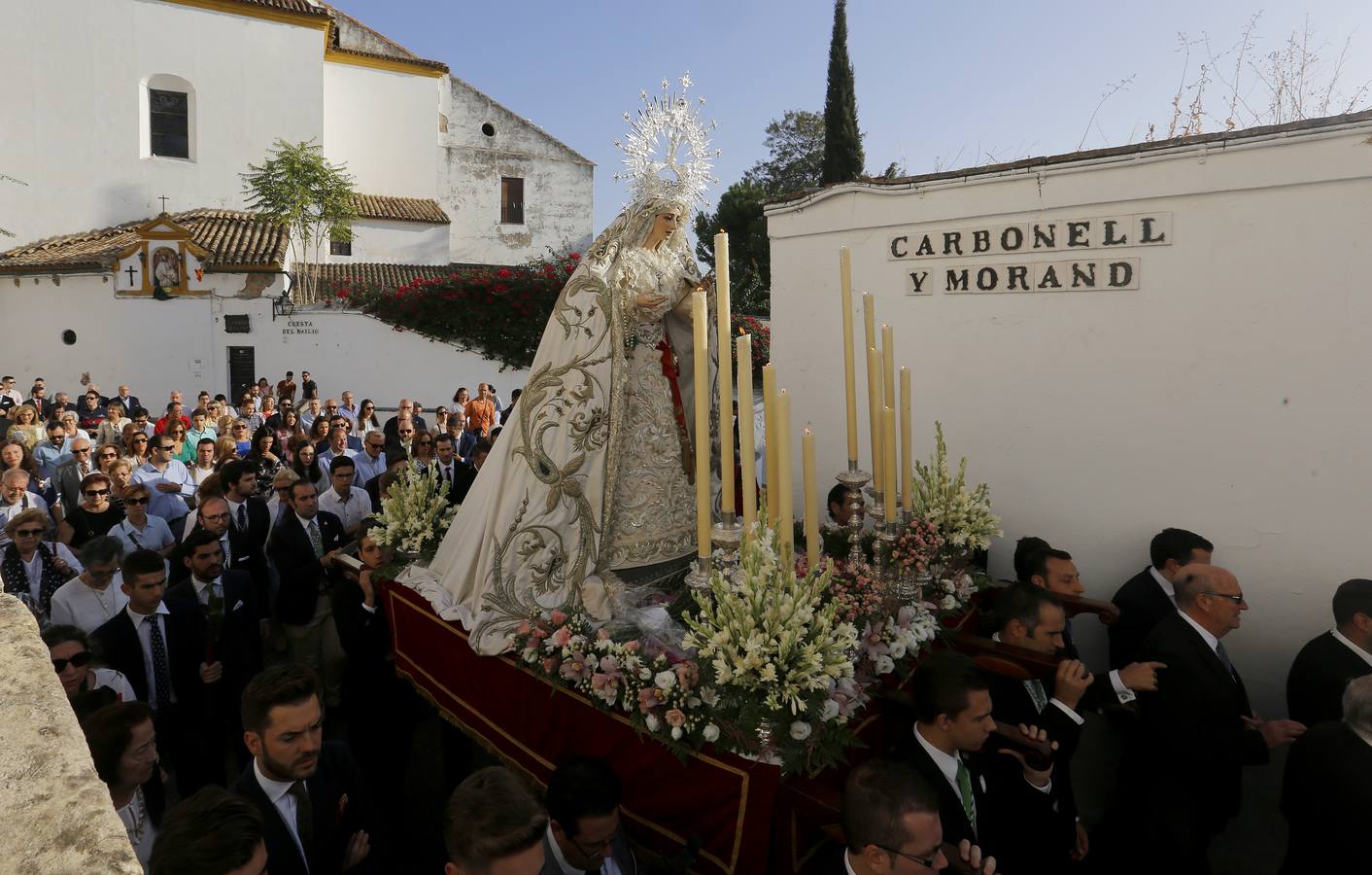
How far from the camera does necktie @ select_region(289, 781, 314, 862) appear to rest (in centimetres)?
250

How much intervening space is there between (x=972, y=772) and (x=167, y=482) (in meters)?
5.79

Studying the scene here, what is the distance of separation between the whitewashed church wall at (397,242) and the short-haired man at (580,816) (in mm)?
23215

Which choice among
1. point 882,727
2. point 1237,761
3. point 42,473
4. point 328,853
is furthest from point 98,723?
point 42,473

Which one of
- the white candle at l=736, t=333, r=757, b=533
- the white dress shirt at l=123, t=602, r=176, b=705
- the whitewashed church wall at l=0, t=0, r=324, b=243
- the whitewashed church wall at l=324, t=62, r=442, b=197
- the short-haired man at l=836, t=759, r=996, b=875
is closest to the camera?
the short-haired man at l=836, t=759, r=996, b=875

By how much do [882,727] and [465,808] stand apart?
61.2 inches

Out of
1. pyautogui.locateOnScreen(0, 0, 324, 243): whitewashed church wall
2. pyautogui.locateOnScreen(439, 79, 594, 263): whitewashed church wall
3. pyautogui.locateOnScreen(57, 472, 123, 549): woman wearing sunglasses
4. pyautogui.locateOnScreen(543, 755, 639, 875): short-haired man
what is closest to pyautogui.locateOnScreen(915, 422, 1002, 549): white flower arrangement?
pyautogui.locateOnScreen(543, 755, 639, 875): short-haired man

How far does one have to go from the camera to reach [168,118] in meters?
20.4

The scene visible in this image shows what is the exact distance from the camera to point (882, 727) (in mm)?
3010

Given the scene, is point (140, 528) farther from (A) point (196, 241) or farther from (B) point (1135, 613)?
(A) point (196, 241)

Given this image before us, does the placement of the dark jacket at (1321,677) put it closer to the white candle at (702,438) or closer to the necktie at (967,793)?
the necktie at (967,793)

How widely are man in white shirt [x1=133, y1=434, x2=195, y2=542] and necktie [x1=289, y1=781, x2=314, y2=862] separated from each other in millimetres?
3745

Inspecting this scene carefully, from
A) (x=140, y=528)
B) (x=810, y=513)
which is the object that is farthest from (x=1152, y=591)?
(x=140, y=528)

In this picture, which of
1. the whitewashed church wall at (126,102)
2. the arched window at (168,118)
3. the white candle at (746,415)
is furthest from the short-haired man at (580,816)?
the arched window at (168,118)

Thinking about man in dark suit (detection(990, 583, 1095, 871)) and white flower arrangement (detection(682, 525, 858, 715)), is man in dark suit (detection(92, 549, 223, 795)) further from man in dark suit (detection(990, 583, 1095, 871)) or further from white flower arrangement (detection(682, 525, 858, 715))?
man in dark suit (detection(990, 583, 1095, 871))
